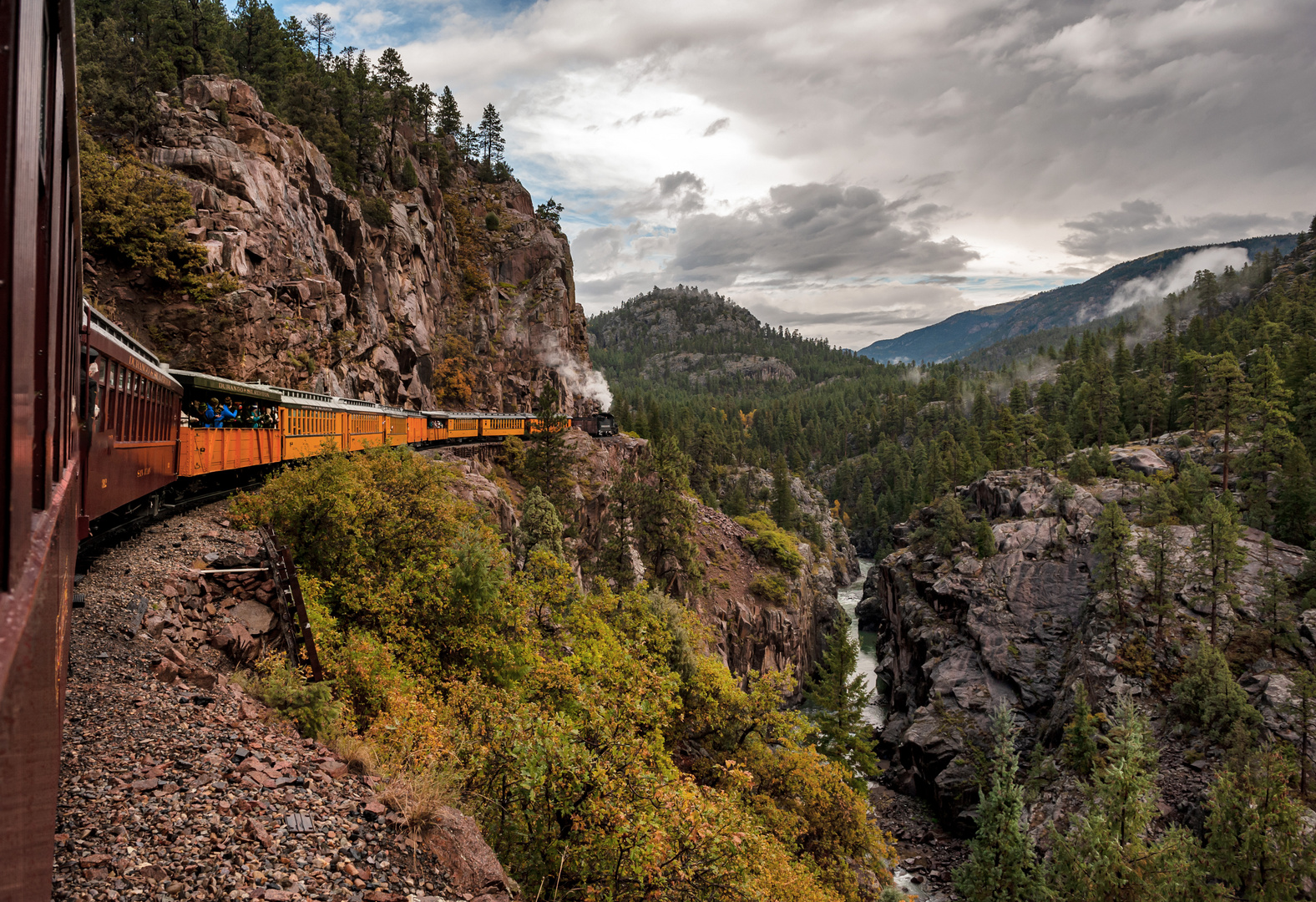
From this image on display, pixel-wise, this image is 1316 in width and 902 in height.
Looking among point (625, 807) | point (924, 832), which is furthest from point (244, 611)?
point (924, 832)

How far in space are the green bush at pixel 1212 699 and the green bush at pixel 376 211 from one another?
72.0 metres

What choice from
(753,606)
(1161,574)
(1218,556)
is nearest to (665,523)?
(753,606)

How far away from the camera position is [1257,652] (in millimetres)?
42438

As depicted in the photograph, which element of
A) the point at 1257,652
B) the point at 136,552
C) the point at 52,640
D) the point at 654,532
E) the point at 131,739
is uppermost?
the point at 52,640

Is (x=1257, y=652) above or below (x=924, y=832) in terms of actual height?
above

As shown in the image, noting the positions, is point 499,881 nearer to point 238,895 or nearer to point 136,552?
point 238,895

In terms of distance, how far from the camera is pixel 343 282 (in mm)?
51031

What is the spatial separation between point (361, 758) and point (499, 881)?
8.41ft

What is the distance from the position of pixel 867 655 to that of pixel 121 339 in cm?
7681

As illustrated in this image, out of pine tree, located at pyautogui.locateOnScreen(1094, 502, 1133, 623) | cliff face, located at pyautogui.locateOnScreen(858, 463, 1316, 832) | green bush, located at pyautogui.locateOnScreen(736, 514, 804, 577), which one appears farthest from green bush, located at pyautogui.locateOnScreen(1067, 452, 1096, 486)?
green bush, located at pyautogui.locateOnScreen(736, 514, 804, 577)

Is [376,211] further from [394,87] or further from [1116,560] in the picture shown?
[1116,560]

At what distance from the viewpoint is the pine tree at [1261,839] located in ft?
87.9

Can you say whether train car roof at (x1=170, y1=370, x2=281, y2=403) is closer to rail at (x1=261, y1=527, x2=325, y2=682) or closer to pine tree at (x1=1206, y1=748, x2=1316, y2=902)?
rail at (x1=261, y1=527, x2=325, y2=682)

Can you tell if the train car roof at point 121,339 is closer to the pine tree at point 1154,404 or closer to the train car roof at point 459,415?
the train car roof at point 459,415
